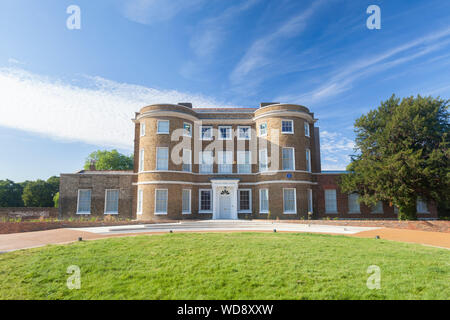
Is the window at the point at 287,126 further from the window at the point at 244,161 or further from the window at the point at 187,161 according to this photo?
the window at the point at 187,161

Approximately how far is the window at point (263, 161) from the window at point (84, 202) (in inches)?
633

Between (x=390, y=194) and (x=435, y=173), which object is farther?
(x=390, y=194)

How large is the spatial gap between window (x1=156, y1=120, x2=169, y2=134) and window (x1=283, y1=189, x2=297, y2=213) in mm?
11454

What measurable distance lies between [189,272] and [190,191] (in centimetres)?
1714

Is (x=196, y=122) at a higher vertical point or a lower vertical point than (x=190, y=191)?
higher

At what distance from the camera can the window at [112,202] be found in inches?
940


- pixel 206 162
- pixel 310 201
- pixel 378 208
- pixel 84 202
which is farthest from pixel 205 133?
pixel 378 208

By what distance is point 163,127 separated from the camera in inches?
890

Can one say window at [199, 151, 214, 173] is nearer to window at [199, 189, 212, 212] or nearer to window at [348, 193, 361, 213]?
window at [199, 189, 212, 212]

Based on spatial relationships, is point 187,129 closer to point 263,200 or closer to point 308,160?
point 263,200

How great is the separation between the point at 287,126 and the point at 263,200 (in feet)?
22.6

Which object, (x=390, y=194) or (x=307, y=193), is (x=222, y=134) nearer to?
(x=307, y=193)

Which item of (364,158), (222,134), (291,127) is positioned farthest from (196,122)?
(364,158)

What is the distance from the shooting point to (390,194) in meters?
17.6
